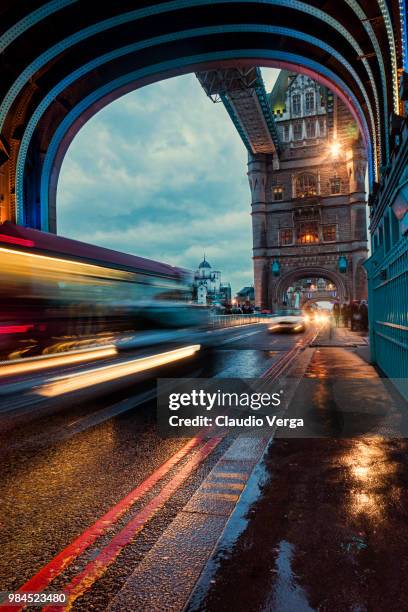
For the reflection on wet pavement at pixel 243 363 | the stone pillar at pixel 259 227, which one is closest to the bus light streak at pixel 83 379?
the reflection on wet pavement at pixel 243 363

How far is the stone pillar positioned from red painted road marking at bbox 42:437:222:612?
164 feet

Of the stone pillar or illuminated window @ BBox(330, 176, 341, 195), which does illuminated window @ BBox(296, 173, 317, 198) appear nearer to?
illuminated window @ BBox(330, 176, 341, 195)

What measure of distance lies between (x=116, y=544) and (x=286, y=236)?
5393cm

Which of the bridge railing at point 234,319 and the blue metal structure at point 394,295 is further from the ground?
the blue metal structure at point 394,295

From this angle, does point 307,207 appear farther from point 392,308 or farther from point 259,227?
point 392,308

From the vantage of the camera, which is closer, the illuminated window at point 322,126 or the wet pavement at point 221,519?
the wet pavement at point 221,519

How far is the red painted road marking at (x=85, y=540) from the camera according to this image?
221 centimetres

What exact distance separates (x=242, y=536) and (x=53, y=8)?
2816cm

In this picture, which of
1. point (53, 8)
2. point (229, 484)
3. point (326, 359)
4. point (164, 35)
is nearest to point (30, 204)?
point (53, 8)

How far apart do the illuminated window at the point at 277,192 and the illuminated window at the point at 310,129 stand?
8.70m

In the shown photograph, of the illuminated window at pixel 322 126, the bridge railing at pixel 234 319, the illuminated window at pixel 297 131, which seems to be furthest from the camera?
the illuminated window at pixel 297 131

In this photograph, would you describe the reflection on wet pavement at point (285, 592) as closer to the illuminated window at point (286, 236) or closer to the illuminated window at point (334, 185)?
the illuminated window at point (286, 236)

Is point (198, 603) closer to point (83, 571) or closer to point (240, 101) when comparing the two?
point (83, 571)

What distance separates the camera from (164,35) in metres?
26.3
